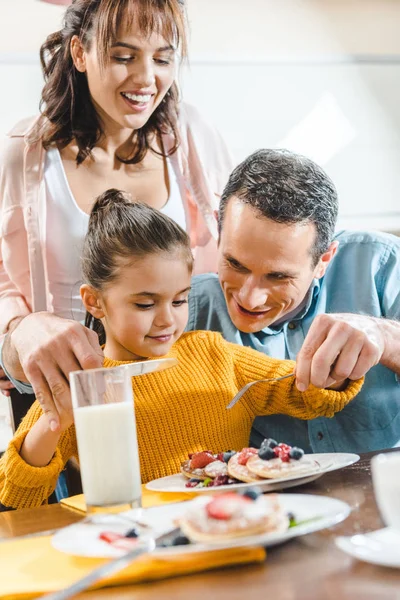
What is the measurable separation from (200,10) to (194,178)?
144 centimetres

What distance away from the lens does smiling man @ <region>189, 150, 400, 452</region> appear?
5.73 feet

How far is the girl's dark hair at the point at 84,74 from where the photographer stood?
211 centimetres

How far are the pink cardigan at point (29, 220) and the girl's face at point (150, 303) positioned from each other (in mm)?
511

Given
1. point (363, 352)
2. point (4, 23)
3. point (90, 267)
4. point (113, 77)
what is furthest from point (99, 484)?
point (4, 23)

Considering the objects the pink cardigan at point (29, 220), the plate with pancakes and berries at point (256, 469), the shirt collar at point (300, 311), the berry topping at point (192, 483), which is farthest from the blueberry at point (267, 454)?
the pink cardigan at point (29, 220)

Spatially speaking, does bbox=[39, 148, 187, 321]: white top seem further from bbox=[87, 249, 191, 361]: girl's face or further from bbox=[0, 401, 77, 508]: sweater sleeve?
bbox=[0, 401, 77, 508]: sweater sleeve

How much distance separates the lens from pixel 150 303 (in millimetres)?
1651

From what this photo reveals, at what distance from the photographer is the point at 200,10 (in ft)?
11.7

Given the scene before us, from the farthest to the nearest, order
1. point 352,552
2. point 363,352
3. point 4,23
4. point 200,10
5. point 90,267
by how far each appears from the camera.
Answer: point 200,10, point 4,23, point 90,267, point 363,352, point 352,552

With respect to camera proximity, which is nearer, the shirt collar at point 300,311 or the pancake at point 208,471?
the pancake at point 208,471

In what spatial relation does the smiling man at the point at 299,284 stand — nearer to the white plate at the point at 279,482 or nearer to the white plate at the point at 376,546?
the white plate at the point at 279,482

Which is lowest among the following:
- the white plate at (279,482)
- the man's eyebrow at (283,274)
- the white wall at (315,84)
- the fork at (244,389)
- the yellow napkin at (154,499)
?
the yellow napkin at (154,499)

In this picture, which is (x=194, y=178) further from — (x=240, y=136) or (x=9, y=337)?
→ (x=240, y=136)

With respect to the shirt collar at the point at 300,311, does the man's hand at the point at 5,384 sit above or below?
below
